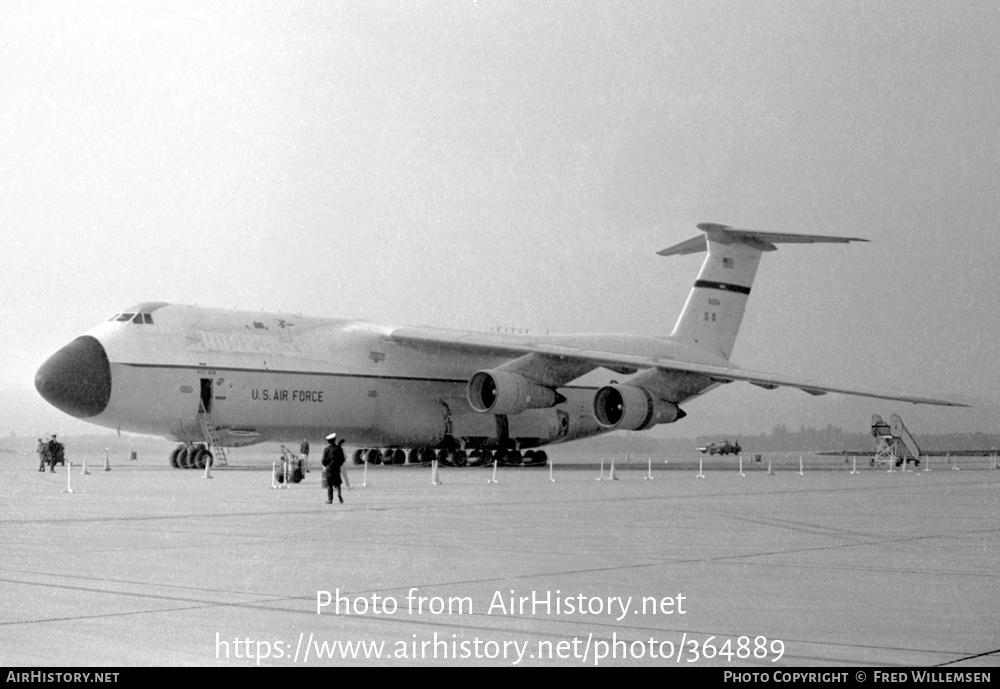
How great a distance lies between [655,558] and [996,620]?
360 cm

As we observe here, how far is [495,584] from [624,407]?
25.5 metres

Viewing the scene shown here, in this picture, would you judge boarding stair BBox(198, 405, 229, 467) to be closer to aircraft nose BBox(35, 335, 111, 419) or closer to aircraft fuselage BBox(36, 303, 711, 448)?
aircraft fuselage BBox(36, 303, 711, 448)

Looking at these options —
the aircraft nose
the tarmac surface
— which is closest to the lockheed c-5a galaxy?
the aircraft nose

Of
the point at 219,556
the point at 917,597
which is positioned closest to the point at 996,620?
the point at 917,597

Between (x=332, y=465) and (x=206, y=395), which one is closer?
(x=332, y=465)

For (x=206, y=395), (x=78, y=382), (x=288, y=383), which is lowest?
(x=206, y=395)

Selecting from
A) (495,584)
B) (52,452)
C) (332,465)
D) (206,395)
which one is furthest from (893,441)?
(495,584)

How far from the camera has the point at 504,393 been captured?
111ft

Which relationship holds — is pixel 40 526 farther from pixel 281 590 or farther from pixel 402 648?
pixel 402 648

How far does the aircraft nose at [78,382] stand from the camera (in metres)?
29.7

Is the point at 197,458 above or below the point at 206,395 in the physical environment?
below

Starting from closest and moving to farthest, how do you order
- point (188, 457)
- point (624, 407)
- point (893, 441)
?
point (188, 457)
point (624, 407)
point (893, 441)

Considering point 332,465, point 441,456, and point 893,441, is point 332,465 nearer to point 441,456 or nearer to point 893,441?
point 441,456

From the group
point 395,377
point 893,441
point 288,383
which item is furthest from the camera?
point 893,441
